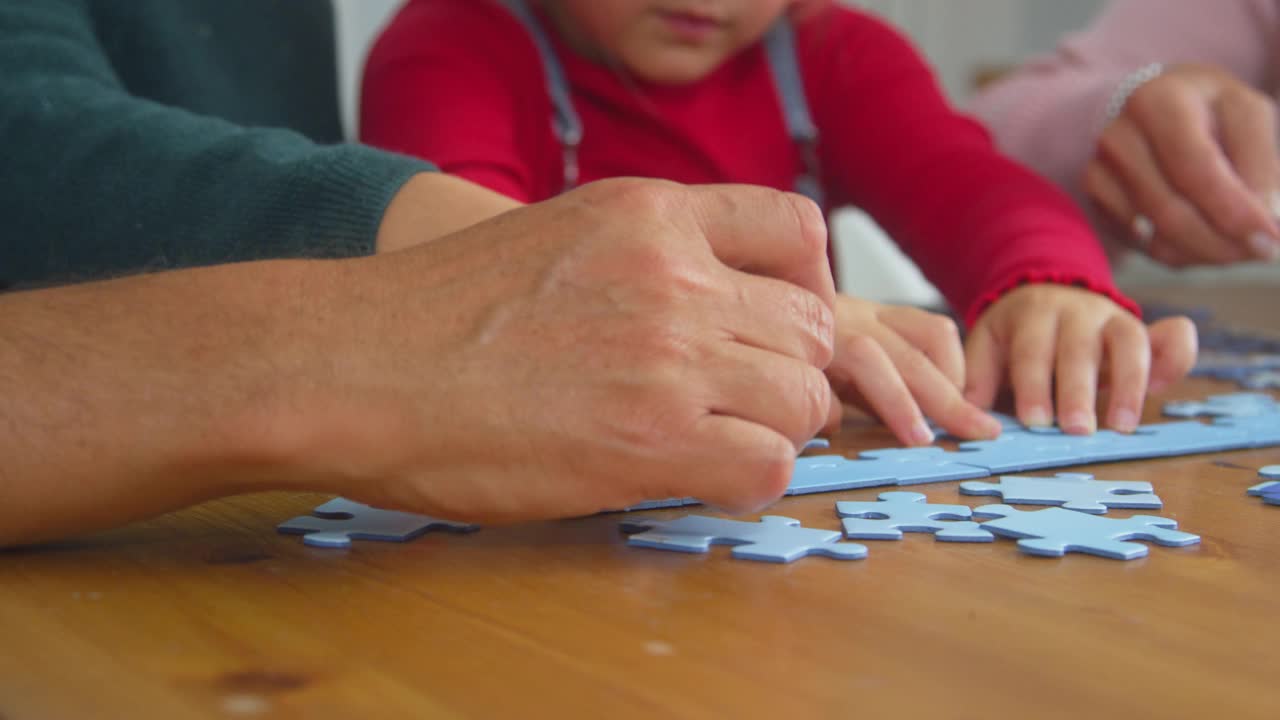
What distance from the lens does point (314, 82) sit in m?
1.68

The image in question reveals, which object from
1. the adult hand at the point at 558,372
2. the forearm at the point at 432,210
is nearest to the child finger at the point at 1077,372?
the adult hand at the point at 558,372

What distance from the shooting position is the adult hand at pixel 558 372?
623mm

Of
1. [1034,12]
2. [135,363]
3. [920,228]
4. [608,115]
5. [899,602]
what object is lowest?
[899,602]

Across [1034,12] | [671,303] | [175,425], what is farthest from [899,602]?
[1034,12]

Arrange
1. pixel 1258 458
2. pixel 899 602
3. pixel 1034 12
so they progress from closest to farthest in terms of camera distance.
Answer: pixel 899 602 < pixel 1258 458 < pixel 1034 12

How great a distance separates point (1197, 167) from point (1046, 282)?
44cm

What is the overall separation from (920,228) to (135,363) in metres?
1.13

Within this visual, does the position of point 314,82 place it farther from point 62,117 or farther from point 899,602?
point 899,602

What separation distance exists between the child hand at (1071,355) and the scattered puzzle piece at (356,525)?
589 mm

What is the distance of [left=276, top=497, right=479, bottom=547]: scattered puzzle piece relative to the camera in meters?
0.66

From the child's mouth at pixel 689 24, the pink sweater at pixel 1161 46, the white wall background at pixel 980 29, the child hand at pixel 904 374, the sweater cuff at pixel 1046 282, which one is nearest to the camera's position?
the child hand at pixel 904 374

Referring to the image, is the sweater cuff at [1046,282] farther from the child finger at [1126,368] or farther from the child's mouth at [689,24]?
the child's mouth at [689,24]

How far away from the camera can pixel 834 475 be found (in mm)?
816

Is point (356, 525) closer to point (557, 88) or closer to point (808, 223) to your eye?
point (808, 223)
